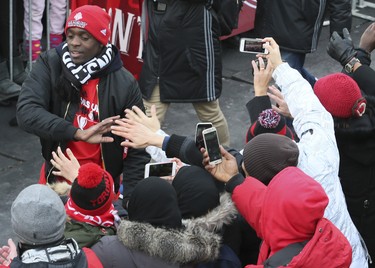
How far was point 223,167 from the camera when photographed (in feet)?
13.8

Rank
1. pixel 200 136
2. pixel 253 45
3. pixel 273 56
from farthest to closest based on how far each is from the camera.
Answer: pixel 253 45 < pixel 273 56 < pixel 200 136

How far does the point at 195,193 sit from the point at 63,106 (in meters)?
1.46

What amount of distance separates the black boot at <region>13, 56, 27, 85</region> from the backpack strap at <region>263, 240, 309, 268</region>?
4650 millimetres

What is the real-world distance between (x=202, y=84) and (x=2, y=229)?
6.23 ft

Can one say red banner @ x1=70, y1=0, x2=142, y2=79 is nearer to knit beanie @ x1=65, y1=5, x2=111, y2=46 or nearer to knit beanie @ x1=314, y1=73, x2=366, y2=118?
knit beanie @ x1=65, y1=5, x2=111, y2=46

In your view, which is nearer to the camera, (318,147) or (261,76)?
(318,147)

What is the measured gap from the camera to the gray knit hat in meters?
3.28

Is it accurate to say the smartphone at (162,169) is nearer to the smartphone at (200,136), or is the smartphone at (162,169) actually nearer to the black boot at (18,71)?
the smartphone at (200,136)

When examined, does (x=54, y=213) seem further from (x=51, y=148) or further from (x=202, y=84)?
(x=202, y=84)

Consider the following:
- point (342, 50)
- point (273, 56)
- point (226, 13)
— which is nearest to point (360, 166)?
point (273, 56)

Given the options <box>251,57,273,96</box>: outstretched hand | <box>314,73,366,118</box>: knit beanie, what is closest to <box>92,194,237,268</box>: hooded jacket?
<box>251,57,273,96</box>: outstretched hand

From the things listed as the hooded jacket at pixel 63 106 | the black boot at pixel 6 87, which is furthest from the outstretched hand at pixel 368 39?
the black boot at pixel 6 87

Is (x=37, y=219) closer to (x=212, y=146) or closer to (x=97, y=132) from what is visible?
(x=212, y=146)

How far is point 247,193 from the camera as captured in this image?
12.5ft
